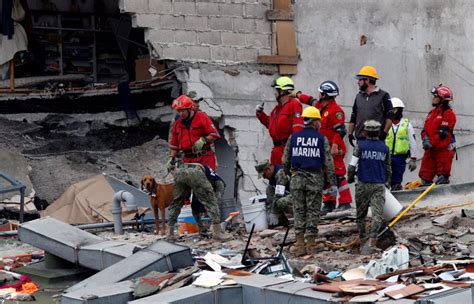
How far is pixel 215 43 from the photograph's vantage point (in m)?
17.5

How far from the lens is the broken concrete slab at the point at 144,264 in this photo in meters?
11.4

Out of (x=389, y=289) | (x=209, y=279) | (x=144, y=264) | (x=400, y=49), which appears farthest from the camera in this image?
(x=400, y=49)

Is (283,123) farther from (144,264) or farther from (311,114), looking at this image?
(144,264)

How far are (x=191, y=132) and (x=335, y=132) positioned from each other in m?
1.86

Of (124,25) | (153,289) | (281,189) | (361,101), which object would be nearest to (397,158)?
(361,101)

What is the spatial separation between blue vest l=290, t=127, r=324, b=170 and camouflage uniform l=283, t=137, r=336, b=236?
6 centimetres

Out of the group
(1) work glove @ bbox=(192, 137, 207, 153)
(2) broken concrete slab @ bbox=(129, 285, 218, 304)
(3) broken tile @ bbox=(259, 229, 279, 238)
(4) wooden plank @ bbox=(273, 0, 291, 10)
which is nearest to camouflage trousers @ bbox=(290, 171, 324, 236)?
(3) broken tile @ bbox=(259, 229, 279, 238)

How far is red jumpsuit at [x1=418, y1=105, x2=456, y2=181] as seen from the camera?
1554 cm

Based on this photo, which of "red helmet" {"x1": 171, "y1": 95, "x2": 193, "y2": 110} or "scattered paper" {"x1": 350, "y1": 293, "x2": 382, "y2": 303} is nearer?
"scattered paper" {"x1": 350, "y1": 293, "x2": 382, "y2": 303}

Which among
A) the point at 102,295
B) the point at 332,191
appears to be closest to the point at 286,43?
the point at 332,191

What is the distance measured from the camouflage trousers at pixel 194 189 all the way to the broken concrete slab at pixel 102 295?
3.05 metres

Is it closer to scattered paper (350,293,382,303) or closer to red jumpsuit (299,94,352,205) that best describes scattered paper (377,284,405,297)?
scattered paper (350,293,382,303)

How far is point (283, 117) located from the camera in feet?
47.8

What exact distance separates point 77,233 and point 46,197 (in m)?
5.85
